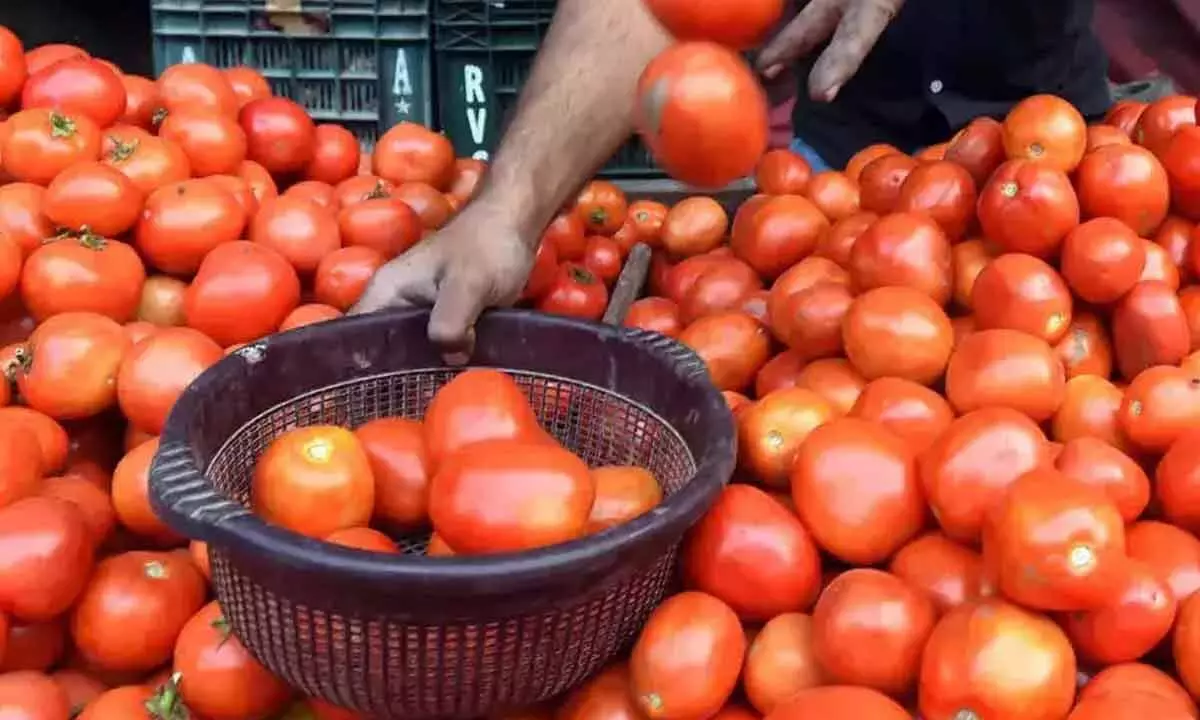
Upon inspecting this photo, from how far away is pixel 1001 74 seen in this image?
9.44 feet

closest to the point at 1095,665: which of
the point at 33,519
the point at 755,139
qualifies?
the point at 755,139

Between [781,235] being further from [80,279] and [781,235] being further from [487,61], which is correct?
[487,61]

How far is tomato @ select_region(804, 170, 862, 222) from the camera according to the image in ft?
6.70

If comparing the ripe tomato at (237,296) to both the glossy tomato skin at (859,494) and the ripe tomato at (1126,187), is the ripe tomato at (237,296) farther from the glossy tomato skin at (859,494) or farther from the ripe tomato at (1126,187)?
the ripe tomato at (1126,187)

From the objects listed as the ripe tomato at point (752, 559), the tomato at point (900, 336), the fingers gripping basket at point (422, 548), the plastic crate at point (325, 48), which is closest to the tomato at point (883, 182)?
the tomato at point (900, 336)

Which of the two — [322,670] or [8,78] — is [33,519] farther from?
[8,78]

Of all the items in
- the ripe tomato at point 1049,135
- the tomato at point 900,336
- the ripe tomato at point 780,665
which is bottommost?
the ripe tomato at point 780,665

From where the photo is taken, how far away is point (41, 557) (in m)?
1.24

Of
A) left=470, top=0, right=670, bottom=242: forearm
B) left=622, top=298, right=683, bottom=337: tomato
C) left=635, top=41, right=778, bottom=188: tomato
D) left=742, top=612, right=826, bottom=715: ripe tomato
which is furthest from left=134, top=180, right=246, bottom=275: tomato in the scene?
left=742, top=612, right=826, bottom=715: ripe tomato

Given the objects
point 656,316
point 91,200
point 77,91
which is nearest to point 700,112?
point 656,316

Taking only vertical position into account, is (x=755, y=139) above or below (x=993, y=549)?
above

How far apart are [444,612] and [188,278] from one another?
1.02m

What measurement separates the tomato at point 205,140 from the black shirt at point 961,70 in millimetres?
1330

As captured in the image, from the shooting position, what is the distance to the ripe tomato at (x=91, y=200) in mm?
1705
